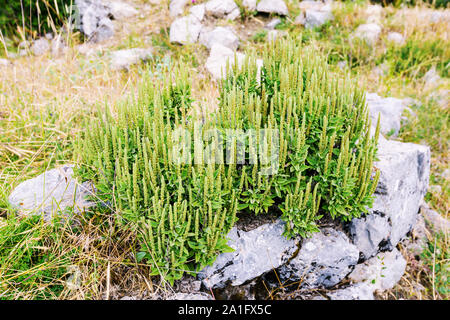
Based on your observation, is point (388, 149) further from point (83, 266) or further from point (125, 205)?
point (83, 266)

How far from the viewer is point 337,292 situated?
11.0ft

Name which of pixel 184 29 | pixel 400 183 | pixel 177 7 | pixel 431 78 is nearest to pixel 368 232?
pixel 400 183

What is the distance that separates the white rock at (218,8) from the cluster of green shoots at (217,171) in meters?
6.34

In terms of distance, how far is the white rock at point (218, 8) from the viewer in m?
9.09

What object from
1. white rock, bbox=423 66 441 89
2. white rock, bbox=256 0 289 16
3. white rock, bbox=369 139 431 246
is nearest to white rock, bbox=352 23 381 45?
white rock, bbox=423 66 441 89

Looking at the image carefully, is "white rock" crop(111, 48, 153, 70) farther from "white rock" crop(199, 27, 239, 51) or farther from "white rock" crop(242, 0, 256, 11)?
"white rock" crop(242, 0, 256, 11)

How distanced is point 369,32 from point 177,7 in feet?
16.9

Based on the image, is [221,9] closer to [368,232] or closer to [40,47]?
[40,47]

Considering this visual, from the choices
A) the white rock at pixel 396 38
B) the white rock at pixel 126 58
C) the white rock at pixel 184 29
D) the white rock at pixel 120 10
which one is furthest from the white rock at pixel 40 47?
the white rock at pixel 396 38

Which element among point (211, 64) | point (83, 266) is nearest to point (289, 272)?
point (83, 266)

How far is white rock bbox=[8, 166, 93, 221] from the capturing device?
3.23 metres

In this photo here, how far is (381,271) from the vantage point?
148 inches

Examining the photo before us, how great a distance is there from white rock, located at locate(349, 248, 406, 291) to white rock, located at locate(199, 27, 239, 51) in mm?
5736
